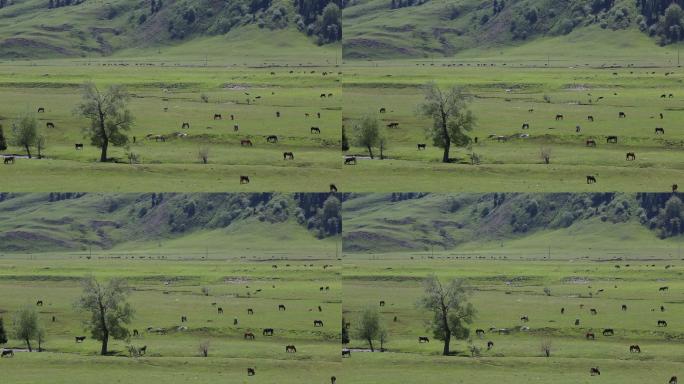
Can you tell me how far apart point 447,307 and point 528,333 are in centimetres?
3736

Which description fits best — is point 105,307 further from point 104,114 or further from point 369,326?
point 104,114

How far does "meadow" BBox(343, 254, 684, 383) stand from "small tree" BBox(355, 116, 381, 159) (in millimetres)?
18824

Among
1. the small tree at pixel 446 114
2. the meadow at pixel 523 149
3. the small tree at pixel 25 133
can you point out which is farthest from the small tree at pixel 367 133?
the small tree at pixel 25 133

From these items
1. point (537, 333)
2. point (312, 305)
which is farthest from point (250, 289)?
point (537, 333)

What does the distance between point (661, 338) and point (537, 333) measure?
14.3 metres

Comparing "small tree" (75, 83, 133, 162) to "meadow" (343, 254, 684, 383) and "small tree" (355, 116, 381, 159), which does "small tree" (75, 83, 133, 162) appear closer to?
"small tree" (355, 116, 381, 159)

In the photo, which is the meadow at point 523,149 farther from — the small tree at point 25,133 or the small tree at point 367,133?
the small tree at point 25,133

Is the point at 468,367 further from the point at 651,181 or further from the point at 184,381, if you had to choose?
the point at 651,181

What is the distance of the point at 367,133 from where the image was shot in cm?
13312

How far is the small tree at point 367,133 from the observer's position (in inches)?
5246

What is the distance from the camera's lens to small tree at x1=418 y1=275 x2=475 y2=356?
102 metres

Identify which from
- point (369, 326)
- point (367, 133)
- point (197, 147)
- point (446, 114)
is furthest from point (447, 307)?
point (197, 147)

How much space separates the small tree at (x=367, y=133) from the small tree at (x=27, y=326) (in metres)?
41.8

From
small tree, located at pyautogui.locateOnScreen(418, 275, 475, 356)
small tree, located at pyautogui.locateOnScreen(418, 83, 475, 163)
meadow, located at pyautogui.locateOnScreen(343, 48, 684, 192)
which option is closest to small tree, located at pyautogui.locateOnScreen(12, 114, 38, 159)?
meadow, located at pyautogui.locateOnScreen(343, 48, 684, 192)
